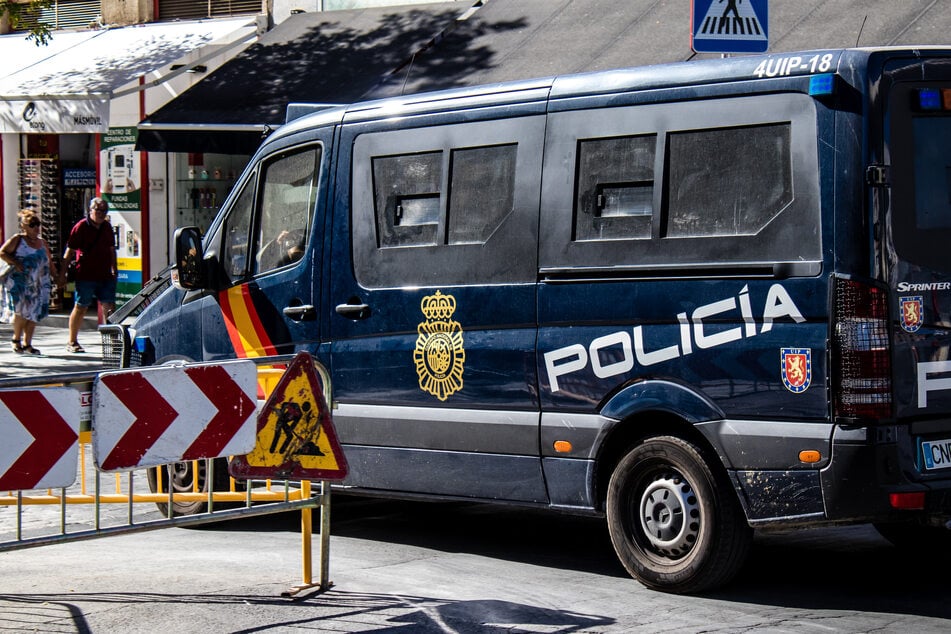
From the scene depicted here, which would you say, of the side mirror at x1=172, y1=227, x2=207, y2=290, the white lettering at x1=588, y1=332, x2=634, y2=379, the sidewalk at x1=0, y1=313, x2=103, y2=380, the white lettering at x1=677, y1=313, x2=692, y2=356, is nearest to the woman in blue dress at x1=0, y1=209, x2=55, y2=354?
the sidewalk at x1=0, y1=313, x2=103, y2=380

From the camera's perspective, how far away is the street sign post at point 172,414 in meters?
5.93

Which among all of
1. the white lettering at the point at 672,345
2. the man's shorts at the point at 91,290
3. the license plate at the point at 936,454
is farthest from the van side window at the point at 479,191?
the man's shorts at the point at 91,290

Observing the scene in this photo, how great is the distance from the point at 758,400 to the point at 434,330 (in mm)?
1918

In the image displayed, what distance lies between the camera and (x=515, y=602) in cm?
645

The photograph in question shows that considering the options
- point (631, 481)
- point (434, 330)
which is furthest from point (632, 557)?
point (434, 330)

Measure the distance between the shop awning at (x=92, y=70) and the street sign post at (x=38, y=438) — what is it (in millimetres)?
14341

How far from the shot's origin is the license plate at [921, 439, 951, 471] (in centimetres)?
621

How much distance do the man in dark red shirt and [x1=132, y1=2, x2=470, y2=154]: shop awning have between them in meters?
1.38

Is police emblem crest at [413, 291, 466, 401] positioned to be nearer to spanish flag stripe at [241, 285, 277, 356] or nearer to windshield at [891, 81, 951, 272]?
spanish flag stripe at [241, 285, 277, 356]

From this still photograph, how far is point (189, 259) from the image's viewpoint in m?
8.56

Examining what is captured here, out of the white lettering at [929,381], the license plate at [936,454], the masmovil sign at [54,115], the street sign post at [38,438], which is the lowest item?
the license plate at [936,454]

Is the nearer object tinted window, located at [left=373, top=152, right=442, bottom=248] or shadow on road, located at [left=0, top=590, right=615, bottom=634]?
shadow on road, located at [left=0, top=590, right=615, bottom=634]

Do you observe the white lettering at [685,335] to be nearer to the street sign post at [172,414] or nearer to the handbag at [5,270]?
the street sign post at [172,414]

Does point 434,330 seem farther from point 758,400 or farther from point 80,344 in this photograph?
point 80,344
